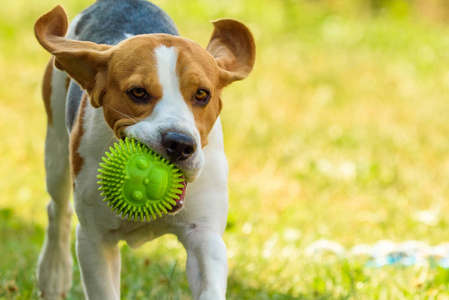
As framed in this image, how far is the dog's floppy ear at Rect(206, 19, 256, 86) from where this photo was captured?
4.20 meters

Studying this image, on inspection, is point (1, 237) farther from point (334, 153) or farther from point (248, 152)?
point (334, 153)

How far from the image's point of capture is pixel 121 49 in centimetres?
A: 373

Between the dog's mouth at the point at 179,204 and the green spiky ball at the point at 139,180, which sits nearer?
the green spiky ball at the point at 139,180

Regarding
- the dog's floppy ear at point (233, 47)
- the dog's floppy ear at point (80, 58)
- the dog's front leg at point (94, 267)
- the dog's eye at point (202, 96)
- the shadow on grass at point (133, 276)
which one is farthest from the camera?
the shadow on grass at point (133, 276)

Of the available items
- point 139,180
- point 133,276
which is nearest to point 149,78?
point 139,180

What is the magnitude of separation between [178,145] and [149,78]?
38cm

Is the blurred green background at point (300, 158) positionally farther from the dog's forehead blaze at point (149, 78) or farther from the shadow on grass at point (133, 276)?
the dog's forehead blaze at point (149, 78)

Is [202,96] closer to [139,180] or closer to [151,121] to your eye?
[151,121]

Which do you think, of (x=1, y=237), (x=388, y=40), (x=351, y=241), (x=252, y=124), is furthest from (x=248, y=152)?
(x=388, y=40)

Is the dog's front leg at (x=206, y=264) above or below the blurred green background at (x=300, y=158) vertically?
below

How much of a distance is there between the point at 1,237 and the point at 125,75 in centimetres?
323

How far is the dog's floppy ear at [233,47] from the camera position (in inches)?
165

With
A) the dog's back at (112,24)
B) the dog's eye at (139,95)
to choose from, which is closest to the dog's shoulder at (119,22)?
the dog's back at (112,24)

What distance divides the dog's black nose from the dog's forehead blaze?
0.72ft
